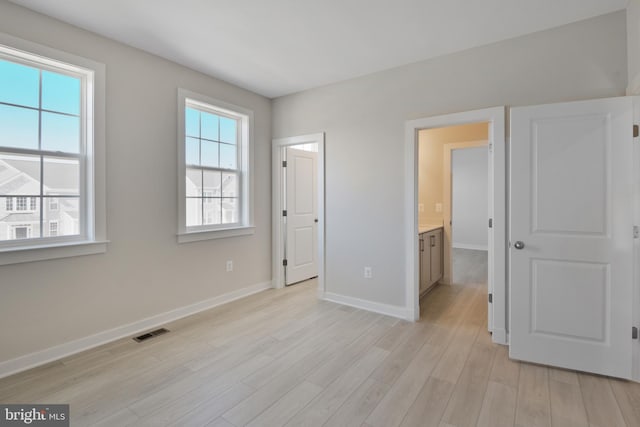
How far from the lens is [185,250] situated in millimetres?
3355

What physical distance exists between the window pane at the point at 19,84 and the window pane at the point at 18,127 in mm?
66

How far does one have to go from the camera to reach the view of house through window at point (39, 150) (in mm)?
2281

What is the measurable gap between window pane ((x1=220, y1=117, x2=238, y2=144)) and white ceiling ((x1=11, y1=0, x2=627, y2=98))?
2.34 feet

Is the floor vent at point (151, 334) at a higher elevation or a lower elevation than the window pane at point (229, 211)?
lower

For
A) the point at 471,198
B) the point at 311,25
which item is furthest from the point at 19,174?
the point at 471,198

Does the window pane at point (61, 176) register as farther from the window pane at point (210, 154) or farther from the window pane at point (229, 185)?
the window pane at point (229, 185)

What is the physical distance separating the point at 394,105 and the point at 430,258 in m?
2.08

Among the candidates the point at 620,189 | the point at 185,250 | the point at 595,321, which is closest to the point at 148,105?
the point at 185,250

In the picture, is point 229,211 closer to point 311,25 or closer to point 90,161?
point 90,161

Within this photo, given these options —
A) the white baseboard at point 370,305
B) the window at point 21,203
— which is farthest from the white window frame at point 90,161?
the white baseboard at point 370,305

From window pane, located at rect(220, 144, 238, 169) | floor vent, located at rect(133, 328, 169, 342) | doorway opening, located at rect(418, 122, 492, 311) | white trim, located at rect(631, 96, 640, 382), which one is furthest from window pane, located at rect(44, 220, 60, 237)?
white trim, located at rect(631, 96, 640, 382)

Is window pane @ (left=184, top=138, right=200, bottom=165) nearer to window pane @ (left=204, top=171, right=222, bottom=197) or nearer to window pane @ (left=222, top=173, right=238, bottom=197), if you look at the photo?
window pane @ (left=204, top=171, right=222, bottom=197)

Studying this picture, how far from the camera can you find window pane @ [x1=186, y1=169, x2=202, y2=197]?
3.45 m

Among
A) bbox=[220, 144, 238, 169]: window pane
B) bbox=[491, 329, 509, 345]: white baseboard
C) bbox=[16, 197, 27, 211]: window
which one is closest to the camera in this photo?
bbox=[16, 197, 27, 211]: window
